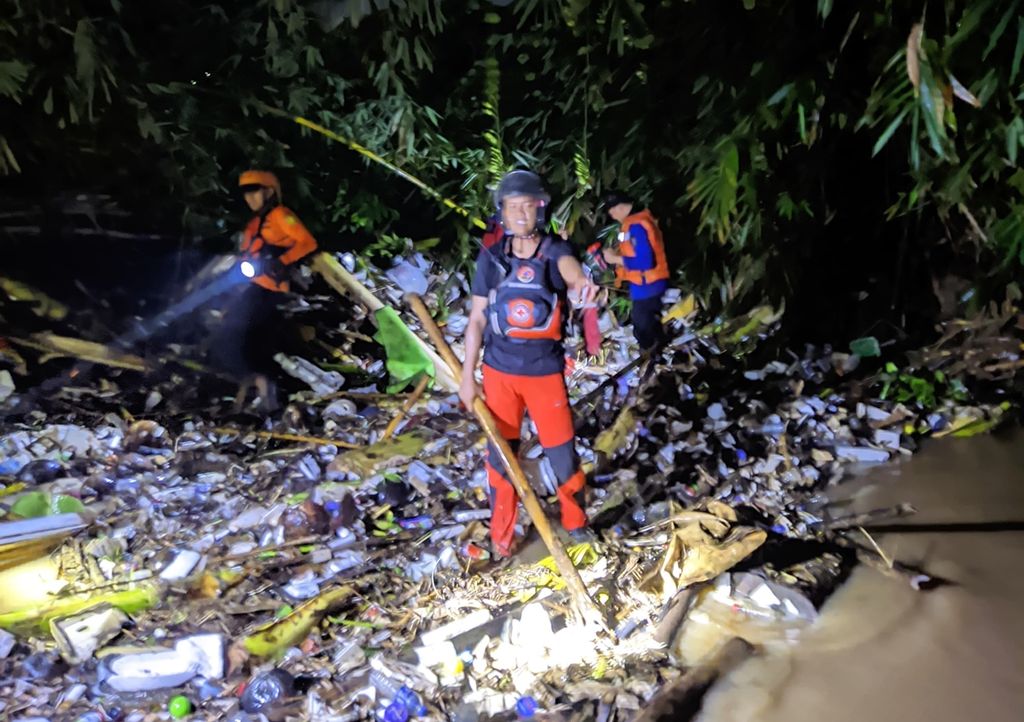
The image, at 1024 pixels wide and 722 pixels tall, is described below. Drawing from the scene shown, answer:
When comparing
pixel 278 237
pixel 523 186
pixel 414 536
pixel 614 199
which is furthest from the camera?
pixel 614 199

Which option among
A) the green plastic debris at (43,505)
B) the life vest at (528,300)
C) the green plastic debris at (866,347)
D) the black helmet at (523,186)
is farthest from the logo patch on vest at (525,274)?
the green plastic debris at (866,347)

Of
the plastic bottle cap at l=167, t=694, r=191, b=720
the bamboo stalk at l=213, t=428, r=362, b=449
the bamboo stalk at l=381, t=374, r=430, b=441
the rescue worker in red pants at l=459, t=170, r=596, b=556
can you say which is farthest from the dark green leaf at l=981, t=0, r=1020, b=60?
the plastic bottle cap at l=167, t=694, r=191, b=720

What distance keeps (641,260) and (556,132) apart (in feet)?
3.61

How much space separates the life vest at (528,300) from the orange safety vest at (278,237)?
70.6 inches

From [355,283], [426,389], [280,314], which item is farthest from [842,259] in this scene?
[280,314]

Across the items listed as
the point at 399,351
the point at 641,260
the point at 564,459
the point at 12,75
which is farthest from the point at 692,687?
the point at 12,75

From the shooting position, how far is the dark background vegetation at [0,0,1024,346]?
2838 millimetres

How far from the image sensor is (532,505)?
2.51 metres

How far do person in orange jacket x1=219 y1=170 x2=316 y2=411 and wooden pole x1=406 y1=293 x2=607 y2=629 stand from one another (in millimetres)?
1488

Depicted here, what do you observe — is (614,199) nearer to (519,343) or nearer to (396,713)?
(519,343)

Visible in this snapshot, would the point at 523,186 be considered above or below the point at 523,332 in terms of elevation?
above

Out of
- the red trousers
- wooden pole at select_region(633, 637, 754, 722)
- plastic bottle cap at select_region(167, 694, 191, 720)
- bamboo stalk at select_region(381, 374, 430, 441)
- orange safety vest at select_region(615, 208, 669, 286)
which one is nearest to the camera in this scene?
wooden pole at select_region(633, 637, 754, 722)

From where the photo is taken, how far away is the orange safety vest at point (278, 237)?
373 centimetres

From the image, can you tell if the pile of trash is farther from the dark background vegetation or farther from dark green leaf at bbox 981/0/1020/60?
dark green leaf at bbox 981/0/1020/60
